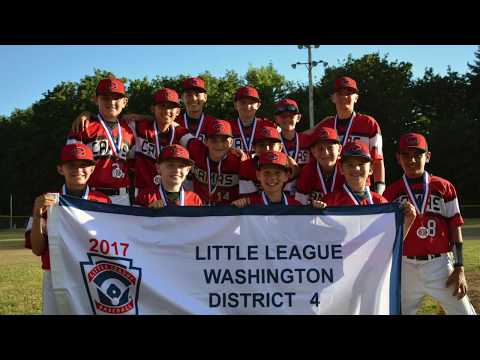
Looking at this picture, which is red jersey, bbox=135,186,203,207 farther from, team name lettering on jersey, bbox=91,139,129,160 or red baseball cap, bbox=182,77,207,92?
red baseball cap, bbox=182,77,207,92

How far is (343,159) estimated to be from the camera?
5.90 m

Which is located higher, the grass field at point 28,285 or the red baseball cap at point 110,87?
the red baseball cap at point 110,87

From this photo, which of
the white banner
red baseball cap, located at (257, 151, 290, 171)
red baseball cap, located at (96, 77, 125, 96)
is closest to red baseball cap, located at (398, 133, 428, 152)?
the white banner

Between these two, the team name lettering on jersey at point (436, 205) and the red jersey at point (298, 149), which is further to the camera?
the red jersey at point (298, 149)

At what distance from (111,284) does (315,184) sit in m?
3.07

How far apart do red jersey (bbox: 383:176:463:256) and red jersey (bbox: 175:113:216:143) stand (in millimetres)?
3566

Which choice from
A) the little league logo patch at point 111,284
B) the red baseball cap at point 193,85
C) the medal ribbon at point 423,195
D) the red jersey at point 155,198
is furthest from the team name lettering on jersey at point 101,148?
the medal ribbon at point 423,195

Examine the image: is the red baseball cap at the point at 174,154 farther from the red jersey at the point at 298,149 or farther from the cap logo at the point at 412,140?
the cap logo at the point at 412,140

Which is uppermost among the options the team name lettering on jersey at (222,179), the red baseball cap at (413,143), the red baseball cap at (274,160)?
the red baseball cap at (413,143)

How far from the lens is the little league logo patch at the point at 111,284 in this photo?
518 centimetres

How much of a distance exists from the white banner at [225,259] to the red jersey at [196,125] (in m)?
2.79

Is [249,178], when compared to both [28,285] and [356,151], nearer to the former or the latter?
[356,151]
